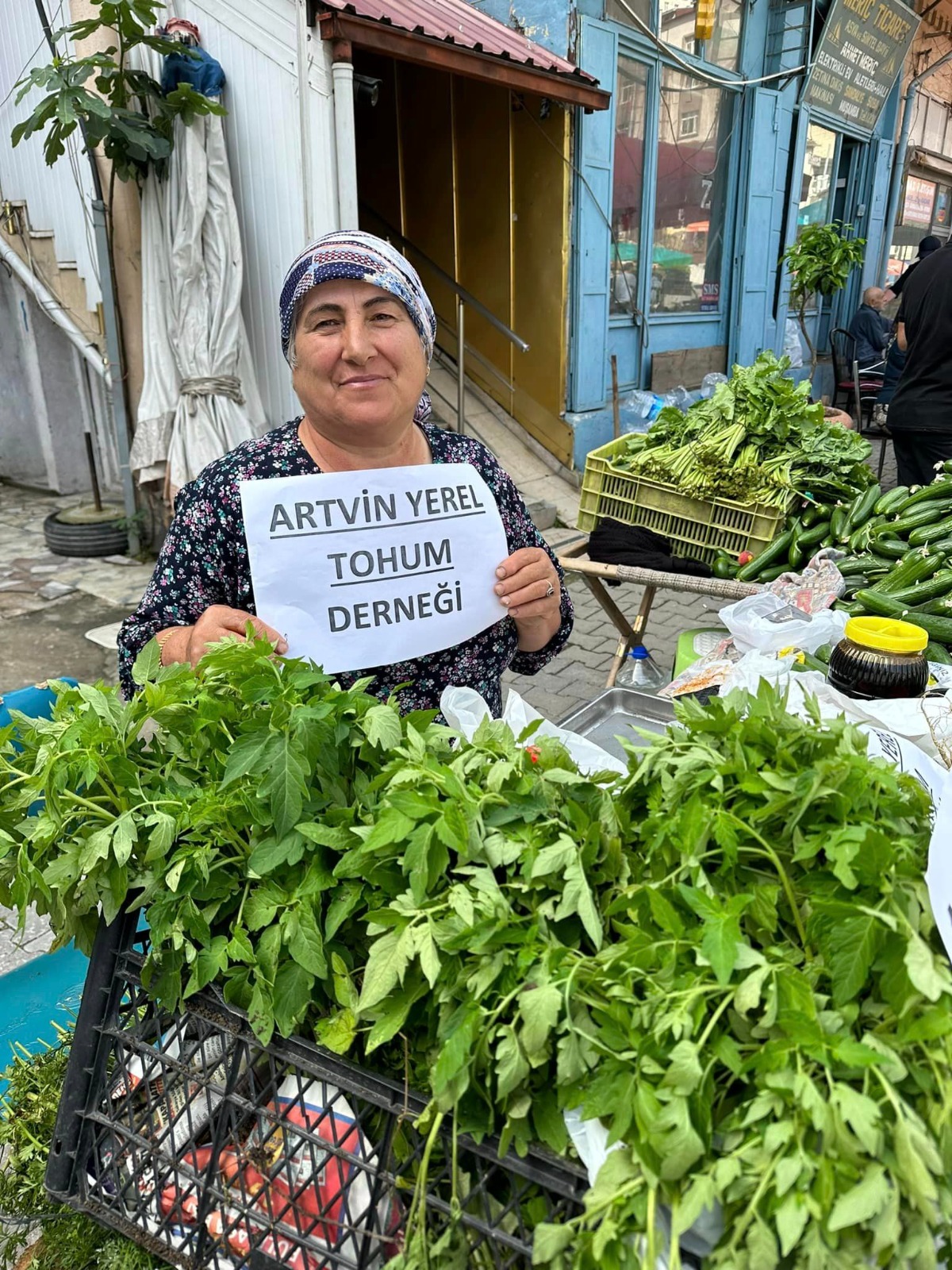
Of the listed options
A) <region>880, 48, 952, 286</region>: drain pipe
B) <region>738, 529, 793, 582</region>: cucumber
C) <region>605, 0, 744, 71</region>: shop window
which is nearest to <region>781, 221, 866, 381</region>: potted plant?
<region>605, 0, 744, 71</region>: shop window

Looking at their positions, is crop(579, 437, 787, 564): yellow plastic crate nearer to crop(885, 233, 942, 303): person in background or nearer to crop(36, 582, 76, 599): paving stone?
crop(885, 233, 942, 303): person in background

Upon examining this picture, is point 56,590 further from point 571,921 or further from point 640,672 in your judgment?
point 571,921

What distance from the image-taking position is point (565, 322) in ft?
27.4

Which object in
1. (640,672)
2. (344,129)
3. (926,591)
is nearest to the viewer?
(926,591)

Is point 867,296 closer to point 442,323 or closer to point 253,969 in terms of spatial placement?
point 442,323

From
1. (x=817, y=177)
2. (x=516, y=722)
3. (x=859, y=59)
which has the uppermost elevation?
(x=859, y=59)

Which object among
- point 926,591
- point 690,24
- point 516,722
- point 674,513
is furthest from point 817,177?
point 516,722

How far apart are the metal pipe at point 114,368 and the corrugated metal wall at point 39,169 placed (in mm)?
701

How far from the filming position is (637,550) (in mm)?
3740

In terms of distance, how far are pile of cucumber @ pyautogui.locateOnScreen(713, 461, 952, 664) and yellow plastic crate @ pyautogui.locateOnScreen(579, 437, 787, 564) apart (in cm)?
13

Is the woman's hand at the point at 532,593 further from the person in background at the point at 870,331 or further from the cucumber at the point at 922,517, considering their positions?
the person in background at the point at 870,331

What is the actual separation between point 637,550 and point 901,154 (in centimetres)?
1388

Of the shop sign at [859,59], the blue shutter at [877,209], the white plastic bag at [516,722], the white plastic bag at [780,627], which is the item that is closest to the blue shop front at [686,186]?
the shop sign at [859,59]

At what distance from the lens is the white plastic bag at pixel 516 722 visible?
1.40 m
